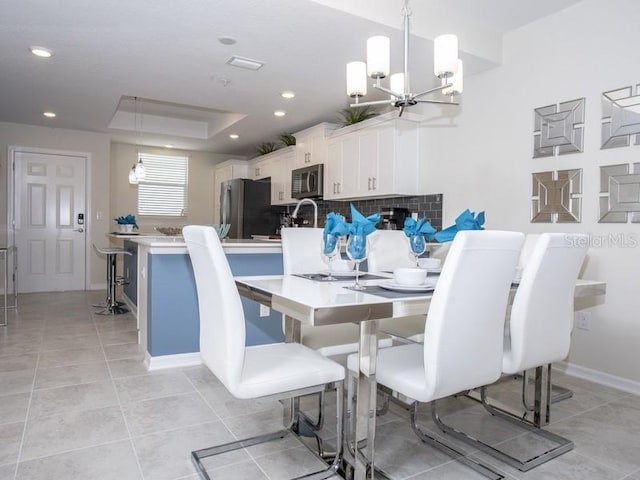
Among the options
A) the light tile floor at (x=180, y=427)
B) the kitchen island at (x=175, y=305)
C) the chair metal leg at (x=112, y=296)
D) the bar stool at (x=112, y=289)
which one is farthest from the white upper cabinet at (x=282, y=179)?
the light tile floor at (x=180, y=427)

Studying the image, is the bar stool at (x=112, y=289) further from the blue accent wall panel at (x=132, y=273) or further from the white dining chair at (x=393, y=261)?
the white dining chair at (x=393, y=261)

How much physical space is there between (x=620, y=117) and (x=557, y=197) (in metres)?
0.65

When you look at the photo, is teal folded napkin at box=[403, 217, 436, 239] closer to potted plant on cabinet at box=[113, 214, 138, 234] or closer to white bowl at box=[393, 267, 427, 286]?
white bowl at box=[393, 267, 427, 286]

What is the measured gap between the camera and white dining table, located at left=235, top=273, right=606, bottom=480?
4.75 ft

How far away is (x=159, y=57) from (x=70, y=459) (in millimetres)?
2961

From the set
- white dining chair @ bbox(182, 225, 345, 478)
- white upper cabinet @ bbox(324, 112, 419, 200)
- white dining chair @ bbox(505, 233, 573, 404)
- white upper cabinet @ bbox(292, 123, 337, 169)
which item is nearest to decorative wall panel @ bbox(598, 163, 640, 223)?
white dining chair @ bbox(505, 233, 573, 404)

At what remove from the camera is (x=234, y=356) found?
1525mm

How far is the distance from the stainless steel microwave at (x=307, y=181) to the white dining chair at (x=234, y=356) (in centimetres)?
369

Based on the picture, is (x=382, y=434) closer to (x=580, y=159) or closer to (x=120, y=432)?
(x=120, y=432)

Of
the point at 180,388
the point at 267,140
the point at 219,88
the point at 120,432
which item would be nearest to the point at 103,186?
the point at 267,140

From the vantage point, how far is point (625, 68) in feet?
9.36

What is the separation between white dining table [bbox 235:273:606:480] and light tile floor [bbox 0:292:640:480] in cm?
32

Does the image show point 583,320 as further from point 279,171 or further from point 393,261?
point 279,171

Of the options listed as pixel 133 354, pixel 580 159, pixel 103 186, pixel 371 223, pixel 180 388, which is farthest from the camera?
pixel 103 186
